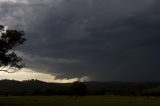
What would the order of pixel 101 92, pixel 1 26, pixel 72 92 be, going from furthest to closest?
pixel 101 92 < pixel 72 92 < pixel 1 26

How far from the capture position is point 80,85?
181625 millimetres

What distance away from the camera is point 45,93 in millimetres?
185750

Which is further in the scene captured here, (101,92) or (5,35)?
(101,92)

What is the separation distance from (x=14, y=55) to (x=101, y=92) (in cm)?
11045

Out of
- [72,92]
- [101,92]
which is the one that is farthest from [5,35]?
[101,92]

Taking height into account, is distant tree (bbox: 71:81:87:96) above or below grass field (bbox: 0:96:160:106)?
above

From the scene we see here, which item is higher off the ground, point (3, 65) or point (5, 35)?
point (5, 35)

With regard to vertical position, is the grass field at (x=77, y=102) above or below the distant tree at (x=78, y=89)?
below

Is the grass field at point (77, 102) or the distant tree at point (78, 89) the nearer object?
the grass field at point (77, 102)

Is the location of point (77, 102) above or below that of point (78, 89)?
below

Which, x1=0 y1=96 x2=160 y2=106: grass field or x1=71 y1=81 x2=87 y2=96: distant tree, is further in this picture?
x1=71 y1=81 x2=87 y2=96: distant tree

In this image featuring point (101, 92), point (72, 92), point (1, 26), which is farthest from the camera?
point (101, 92)

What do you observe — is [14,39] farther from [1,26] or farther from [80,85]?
[80,85]

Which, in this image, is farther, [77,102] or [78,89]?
[78,89]
